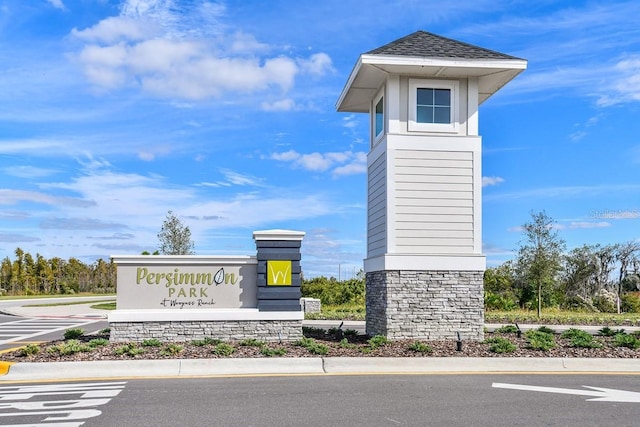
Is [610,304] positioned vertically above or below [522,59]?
below

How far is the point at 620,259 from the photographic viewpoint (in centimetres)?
3547

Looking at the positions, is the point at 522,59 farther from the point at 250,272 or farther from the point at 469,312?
the point at 250,272

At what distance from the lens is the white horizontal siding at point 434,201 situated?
1488 centimetres

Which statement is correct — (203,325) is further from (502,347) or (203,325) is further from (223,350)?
(502,347)

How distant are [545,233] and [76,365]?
18582 millimetres

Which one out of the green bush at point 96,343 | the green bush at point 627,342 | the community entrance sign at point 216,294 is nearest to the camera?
the green bush at point 96,343

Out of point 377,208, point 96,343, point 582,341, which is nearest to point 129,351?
point 96,343

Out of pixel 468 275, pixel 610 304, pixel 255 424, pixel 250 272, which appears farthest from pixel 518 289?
pixel 255 424

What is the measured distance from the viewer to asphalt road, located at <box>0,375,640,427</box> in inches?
322

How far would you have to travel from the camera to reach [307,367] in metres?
11.8

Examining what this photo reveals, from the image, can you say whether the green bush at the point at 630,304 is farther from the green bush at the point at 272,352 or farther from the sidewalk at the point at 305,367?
the green bush at the point at 272,352

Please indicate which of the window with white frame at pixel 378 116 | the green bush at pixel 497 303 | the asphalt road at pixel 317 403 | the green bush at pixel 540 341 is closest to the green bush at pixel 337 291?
the green bush at pixel 497 303

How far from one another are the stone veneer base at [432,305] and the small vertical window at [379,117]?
145 inches

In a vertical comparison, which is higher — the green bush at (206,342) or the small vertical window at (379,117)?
the small vertical window at (379,117)
